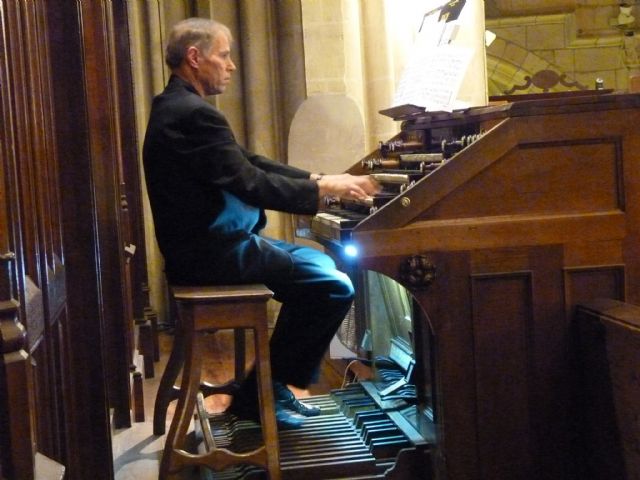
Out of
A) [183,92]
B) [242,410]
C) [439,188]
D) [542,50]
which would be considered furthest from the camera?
[542,50]

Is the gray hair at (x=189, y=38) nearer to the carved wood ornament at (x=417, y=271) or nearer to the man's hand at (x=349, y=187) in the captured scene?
the man's hand at (x=349, y=187)

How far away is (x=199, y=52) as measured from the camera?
3.63 meters

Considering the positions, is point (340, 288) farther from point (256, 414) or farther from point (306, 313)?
point (256, 414)

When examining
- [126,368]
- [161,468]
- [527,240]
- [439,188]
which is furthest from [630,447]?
[126,368]

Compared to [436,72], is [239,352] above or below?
below

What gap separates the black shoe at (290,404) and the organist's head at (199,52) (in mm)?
1206

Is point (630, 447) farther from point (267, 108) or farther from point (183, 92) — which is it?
point (267, 108)

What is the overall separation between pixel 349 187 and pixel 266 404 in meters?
0.78

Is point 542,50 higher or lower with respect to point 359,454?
higher

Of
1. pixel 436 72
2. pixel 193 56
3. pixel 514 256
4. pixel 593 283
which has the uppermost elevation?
pixel 193 56

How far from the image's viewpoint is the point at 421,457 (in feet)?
10.5

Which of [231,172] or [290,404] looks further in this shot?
[290,404]

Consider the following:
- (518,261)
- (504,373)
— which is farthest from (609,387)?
(518,261)

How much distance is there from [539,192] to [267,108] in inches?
152
